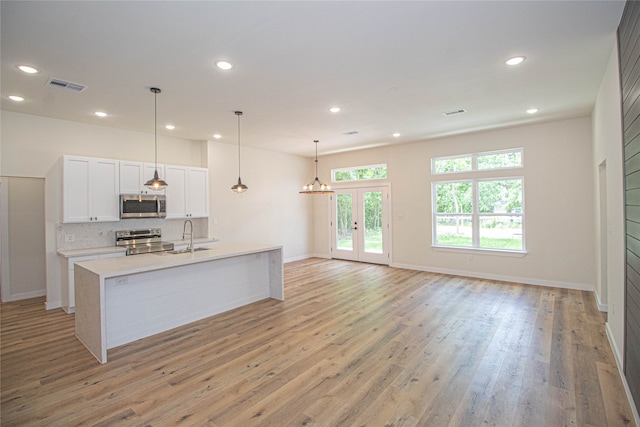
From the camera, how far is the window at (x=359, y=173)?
310 inches

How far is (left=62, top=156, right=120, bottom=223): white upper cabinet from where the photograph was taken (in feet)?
15.4

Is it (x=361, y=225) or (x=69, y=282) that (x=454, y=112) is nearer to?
(x=361, y=225)

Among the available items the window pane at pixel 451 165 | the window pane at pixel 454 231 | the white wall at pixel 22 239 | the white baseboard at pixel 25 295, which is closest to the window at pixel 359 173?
the window pane at pixel 451 165

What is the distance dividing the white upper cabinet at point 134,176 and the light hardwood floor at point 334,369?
2133mm

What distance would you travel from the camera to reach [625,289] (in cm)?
268

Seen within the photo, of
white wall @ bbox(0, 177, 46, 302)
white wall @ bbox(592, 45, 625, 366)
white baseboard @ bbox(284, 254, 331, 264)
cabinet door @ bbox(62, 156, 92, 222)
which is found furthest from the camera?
white baseboard @ bbox(284, 254, 331, 264)

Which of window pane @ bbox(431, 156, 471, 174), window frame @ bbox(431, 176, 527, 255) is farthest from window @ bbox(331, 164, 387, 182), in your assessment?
window frame @ bbox(431, 176, 527, 255)

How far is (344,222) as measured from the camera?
859 centimetres

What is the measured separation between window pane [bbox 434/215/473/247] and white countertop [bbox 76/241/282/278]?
13.7 feet

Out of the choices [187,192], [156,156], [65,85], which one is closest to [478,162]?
[187,192]

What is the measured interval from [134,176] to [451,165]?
20.1 ft

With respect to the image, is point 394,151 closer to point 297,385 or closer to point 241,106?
point 241,106

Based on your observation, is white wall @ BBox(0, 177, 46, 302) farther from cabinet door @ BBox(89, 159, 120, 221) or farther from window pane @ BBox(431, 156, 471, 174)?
window pane @ BBox(431, 156, 471, 174)

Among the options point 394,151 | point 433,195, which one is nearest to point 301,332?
point 433,195
